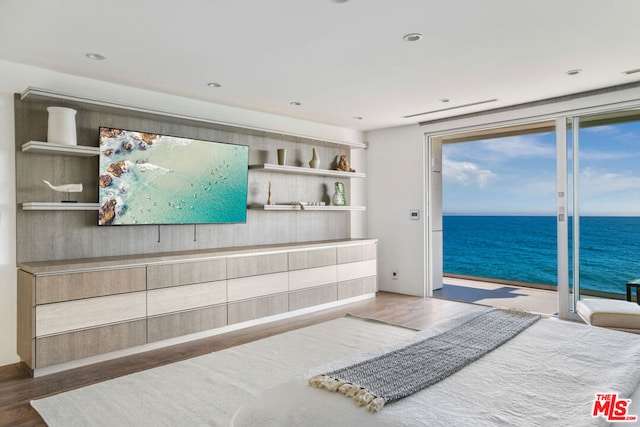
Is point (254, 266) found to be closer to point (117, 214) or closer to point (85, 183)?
Answer: point (117, 214)

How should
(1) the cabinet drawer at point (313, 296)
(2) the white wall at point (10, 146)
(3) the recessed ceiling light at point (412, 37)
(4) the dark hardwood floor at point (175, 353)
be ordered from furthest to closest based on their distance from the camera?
(1) the cabinet drawer at point (313, 296) → (2) the white wall at point (10, 146) → (3) the recessed ceiling light at point (412, 37) → (4) the dark hardwood floor at point (175, 353)

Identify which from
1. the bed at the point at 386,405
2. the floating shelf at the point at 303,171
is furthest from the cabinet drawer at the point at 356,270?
the bed at the point at 386,405

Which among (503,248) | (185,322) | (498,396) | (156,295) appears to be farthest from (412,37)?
(503,248)

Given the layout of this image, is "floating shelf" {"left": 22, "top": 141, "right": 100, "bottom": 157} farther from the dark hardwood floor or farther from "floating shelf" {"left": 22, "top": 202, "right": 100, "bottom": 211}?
the dark hardwood floor

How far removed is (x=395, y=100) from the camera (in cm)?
470

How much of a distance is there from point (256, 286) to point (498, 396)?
3.26m

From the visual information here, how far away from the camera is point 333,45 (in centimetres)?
309

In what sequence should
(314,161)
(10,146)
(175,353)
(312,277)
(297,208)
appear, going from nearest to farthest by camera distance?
(10,146) → (175,353) → (312,277) → (297,208) → (314,161)

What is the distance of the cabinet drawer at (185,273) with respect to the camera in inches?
146

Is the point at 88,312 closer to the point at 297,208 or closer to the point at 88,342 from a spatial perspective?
the point at 88,342

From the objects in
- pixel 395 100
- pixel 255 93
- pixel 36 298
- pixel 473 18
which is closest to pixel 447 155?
pixel 395 100

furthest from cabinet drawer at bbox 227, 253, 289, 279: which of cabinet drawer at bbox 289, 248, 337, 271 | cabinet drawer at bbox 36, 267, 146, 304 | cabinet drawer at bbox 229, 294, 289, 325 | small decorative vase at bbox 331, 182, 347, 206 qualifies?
small decorative vase at bbox 331, 182, 347, 206

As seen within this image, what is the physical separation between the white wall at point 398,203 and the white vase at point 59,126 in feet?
13.8

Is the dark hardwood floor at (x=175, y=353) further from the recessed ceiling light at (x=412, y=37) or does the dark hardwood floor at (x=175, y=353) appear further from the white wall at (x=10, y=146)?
the recessed ceiling light at (x=412, y=37)
